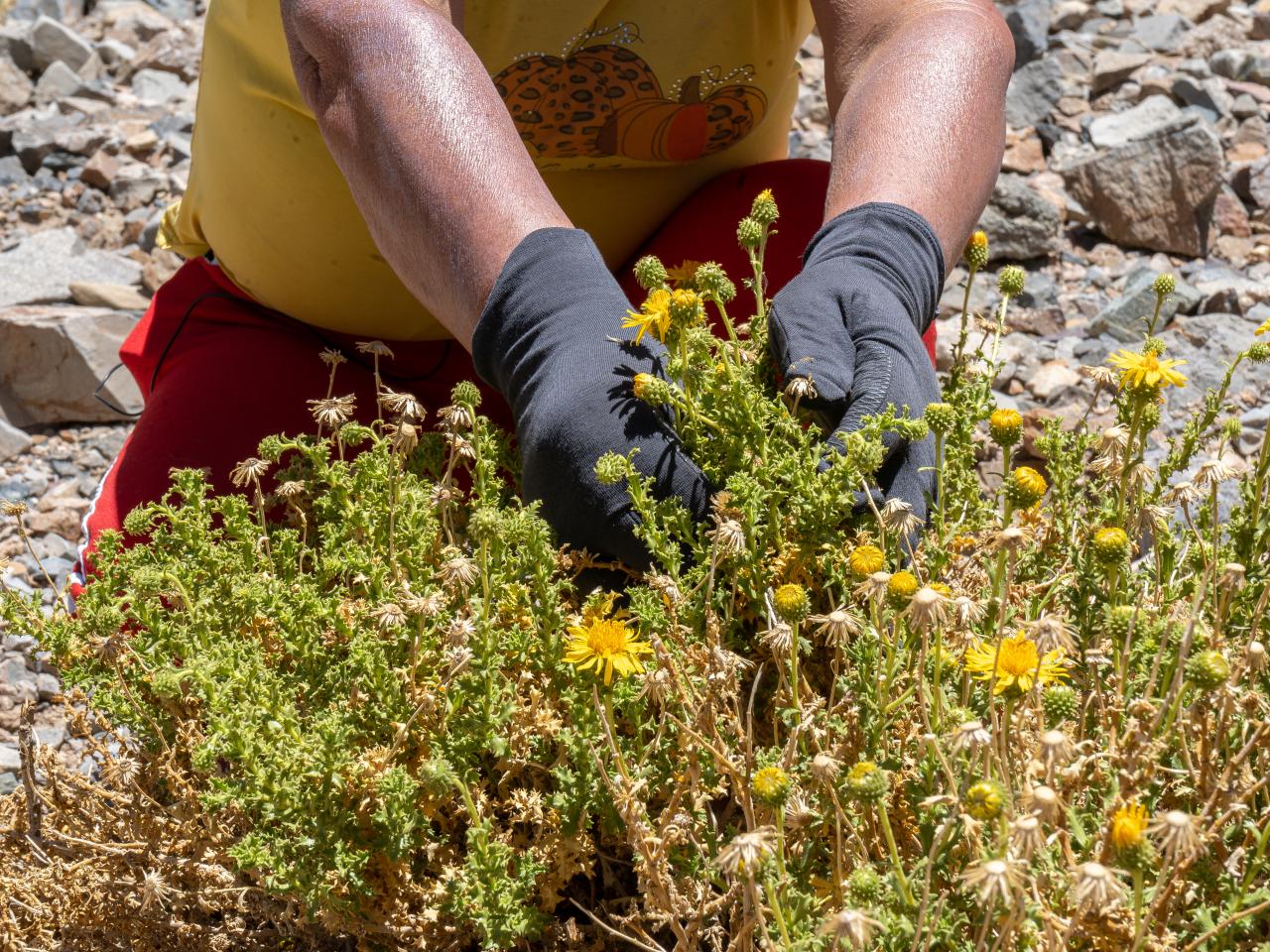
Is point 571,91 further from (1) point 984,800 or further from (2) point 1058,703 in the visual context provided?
(1) point 984,800

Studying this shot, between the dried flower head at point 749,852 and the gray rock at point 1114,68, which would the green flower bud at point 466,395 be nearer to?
the dried flower head at point 749,852

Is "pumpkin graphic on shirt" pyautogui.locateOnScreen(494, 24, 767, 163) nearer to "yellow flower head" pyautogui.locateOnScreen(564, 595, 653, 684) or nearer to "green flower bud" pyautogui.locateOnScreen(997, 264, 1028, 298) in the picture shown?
"green flower bud" pyautogui.locateOnScreen(997, 264, 1028, 298)

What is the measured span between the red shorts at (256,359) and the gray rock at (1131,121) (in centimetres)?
213

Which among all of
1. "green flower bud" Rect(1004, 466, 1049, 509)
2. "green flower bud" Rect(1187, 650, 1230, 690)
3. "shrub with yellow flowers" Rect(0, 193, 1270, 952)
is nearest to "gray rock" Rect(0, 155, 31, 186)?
"shrub with yellow flowers" Rect(0, 193, 1270, 952)

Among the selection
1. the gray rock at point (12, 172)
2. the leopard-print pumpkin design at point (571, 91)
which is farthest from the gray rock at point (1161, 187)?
the gray rock at point (12, 172)

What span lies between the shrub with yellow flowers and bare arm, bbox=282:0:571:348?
0.27 m

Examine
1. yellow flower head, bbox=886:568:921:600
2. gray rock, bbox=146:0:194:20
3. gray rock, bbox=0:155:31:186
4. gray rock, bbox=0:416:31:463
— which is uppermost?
yellow flower head, bbox=886:568:921:600

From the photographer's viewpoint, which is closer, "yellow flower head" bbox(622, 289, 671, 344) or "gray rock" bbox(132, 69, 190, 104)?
"yellow flower head" bbox(622, 289, 671, 344)

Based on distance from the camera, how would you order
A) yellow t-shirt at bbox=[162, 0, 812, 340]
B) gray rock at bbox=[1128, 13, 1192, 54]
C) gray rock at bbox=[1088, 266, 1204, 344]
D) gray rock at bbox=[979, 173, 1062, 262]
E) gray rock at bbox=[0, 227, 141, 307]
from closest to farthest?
yellow t-shirt at bbox=[162, 0, 812, 340] < gray rock at bbox=[1088, 266, 1204, 344] < gray rock at bbox=[979, 173, 1062, 262] < gray rock at bbox=[0, 227, 141, 307] < gray rock at bbox=[1128, 13, 1192, 54]

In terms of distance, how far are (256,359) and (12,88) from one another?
379 centimetres

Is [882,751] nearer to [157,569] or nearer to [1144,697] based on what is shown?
[1144,697]

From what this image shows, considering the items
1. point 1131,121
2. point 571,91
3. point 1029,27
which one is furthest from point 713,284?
point 1029,27

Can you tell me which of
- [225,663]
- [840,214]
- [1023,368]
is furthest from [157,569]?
[1023,368]

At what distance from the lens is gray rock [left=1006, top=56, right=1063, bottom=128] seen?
471 centimetres
